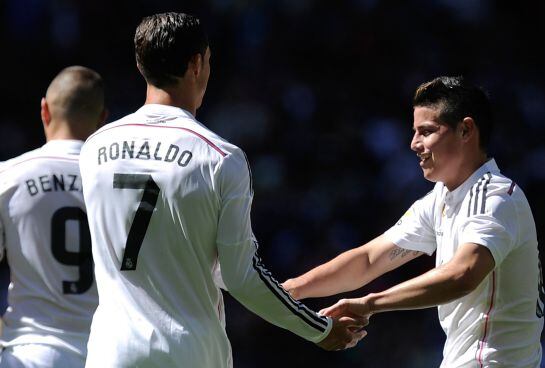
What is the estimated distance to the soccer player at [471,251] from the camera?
13.3ft

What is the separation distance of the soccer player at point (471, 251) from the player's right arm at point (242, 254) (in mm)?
487

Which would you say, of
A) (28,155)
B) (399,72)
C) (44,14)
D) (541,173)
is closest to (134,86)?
(44,14)

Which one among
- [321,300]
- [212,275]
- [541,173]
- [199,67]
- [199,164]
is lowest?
[321,300]

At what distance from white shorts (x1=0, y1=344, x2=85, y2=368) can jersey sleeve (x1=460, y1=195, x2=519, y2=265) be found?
66.9 inches

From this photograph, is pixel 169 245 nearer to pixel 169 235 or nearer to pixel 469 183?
pixel 169 235

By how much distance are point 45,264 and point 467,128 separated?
1.84 meters

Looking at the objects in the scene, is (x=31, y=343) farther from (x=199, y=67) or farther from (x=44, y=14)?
(x=44, y=14)

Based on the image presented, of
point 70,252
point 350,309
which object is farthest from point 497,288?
point 70,252

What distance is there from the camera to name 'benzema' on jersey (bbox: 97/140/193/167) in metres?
3.62

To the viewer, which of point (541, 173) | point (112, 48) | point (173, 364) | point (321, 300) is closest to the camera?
point (173, 364)

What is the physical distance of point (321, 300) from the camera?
922 cm

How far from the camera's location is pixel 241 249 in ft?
11.8

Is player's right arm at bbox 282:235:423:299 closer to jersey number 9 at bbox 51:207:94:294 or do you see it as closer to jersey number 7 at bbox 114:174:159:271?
jersey number 9 at bbox 51:207:94:294

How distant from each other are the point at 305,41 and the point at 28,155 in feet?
21.5
